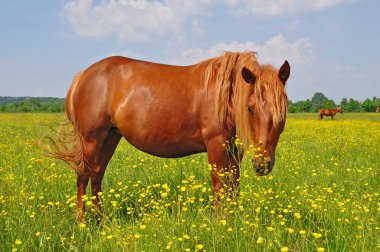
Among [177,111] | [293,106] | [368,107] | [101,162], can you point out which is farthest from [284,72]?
[368,107]

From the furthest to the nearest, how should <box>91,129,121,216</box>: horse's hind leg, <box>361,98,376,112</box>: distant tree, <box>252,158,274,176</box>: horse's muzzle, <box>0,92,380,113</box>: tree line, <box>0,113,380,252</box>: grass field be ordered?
1. <box>361,98,376,112</box>: distant tree
2. <box>0,92,380,113</box>: tree line
3. <box>91,129,121,216</box>: horse's hind leg
4. <box>252,158,274,176</box>: horse's muzzle
5. <box>0,113,380,252</box>: grass field

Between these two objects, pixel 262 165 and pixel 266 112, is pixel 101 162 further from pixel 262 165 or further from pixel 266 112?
pixel 266 112

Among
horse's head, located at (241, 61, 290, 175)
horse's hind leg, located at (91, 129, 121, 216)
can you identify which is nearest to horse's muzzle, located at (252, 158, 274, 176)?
horse's head, located at (241, 61, 290, 175)

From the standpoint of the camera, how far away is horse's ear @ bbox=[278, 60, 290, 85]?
3.56m

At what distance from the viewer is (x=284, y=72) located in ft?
12.0

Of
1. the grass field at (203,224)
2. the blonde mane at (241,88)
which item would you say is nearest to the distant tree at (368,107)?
the grass field at (203,224)

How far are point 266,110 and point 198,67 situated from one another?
1251 millimetres

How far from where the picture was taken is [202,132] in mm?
4004

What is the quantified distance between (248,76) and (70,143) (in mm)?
2772

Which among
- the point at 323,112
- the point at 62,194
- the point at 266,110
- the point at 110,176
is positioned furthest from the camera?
the point at 323,112

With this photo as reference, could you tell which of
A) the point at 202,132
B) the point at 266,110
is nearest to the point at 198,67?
the point at 202,132

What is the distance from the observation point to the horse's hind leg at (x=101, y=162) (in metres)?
4.57

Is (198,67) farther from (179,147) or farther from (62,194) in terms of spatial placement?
(62,194)

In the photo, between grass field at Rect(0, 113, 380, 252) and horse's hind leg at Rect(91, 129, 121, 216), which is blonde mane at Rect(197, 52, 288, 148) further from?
horse's hind leg at Rect(91, 129, 121, 216)
